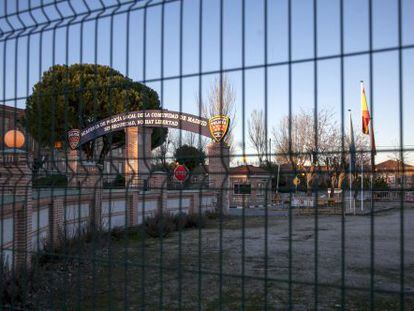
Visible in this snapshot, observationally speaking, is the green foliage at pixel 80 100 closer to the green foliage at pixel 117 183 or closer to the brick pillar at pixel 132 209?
the green foliage at pixel 117 183

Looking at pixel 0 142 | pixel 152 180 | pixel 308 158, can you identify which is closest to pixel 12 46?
pixel 0 142

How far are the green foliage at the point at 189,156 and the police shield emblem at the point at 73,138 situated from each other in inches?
34.0

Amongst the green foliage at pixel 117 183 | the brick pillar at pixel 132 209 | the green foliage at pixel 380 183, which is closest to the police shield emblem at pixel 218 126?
the green foliage at pixel 117 183

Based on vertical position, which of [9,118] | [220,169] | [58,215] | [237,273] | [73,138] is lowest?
[237,273]

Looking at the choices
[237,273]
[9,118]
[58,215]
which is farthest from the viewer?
[58,215]

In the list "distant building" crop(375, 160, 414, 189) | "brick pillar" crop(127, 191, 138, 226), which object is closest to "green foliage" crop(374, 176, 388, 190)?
"distant building" crop(375, 160, 414, 189)

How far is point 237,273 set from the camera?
34.9 feet

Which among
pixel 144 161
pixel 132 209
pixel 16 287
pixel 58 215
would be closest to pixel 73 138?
pixel 144 161

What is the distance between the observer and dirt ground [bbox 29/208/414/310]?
371 centimetres

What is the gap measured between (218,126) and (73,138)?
49.1 inches

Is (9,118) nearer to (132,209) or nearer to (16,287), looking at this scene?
(16,287)

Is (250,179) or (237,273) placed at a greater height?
(250,179)

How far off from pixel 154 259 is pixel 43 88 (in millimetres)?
7521

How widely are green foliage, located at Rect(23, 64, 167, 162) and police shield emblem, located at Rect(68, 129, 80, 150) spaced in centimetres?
5
